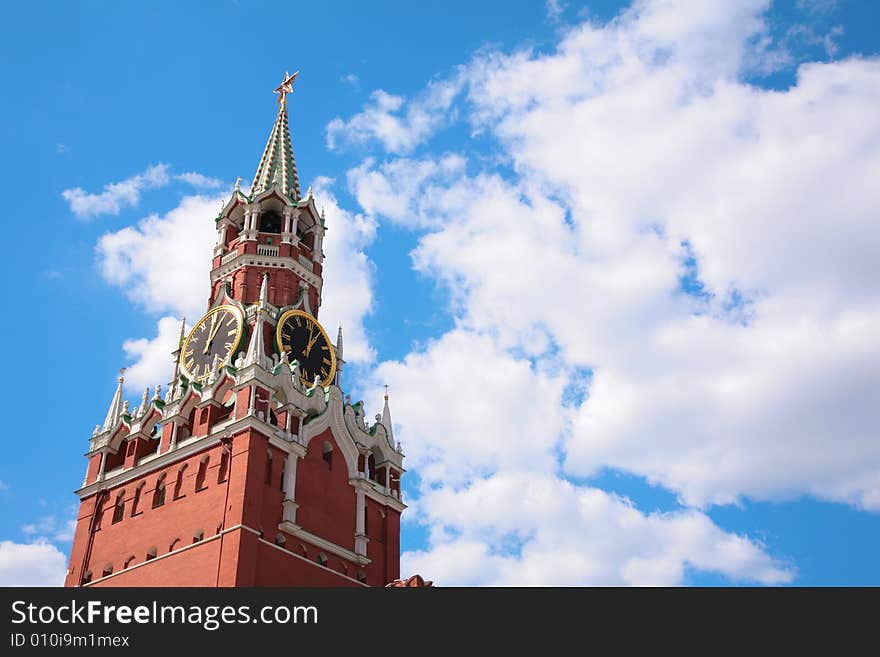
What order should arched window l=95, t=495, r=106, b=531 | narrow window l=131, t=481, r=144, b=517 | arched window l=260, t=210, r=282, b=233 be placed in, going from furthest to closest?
arched window l=260, t=210, r=282, b=233 < arched window l=95, t=495, r=106, b=531 < narrow window l=131, t=481, r=144, b=517

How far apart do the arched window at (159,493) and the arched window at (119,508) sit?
7.81ft

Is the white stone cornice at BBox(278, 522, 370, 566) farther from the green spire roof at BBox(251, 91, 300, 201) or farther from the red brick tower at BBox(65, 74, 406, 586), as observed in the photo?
the green spire roof at BBox(251, 91, 300, 201)

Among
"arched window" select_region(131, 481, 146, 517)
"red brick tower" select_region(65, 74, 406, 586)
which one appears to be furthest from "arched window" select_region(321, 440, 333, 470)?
"arched window" select_region(131, 481, 146, 517)

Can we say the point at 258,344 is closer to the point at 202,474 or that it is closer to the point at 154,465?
the point at 202,474

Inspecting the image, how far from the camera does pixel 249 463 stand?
166 feet

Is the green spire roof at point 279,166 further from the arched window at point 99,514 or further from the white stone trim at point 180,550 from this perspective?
the white stone trim at point 180,550

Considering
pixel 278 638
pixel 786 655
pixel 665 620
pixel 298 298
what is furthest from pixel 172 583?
pixel 786 655

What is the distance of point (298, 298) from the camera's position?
210ft

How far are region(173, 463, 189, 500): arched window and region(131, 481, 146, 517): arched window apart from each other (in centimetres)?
273

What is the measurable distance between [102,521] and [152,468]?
13.3 feet

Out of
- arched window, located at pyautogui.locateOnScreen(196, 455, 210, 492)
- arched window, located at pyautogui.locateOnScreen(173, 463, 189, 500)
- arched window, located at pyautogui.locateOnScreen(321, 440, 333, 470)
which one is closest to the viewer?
arched window, located at pyautogui.locateOnScreen(196, 455, 210, 492)

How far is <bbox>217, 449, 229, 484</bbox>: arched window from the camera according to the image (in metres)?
51.3

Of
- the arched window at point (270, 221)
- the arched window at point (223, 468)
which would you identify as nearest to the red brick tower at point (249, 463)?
the arched window at point (223, 468)

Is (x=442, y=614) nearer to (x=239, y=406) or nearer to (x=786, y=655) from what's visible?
(x=786, y=655)
